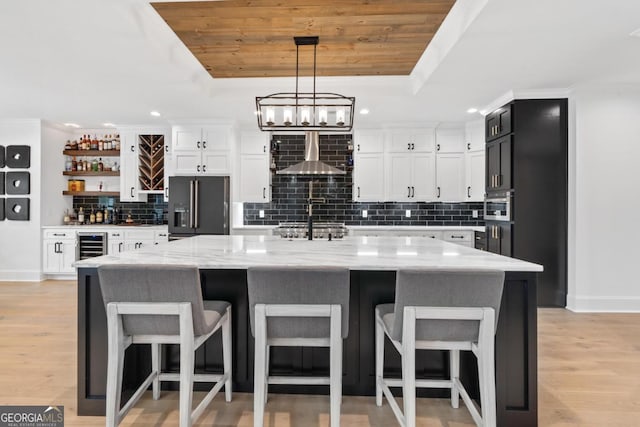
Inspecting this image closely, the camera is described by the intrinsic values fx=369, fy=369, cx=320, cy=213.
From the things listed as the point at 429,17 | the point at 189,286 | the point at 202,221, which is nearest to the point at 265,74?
the point at 429,17

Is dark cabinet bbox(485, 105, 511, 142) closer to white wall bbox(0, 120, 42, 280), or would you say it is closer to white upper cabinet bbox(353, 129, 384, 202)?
white upper cabinet bbox(353, 129, 384, 202)

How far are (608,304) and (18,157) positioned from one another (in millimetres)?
7889

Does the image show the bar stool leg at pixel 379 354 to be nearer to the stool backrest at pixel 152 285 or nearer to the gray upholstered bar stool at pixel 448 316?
the gray upholstered bar stool at pixel 448 316

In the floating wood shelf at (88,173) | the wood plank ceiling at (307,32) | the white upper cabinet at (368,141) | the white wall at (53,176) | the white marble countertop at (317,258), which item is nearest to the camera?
the white marble countertop at (317,258)

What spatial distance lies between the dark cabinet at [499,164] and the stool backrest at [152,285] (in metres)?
3.76

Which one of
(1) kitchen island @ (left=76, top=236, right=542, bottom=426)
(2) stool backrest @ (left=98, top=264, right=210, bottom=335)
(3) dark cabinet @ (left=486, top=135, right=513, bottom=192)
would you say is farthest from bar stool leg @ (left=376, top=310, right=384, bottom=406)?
(3) dark cabinet @ (left=486, top=135, right=513, bottom=192)

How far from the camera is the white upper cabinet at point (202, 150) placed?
5.44m

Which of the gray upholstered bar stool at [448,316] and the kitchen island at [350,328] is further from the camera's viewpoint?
the kitchen island at [350,328]

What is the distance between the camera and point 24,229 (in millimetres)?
5469

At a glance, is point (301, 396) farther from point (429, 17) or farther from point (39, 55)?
point (39, 55)

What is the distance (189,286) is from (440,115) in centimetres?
441

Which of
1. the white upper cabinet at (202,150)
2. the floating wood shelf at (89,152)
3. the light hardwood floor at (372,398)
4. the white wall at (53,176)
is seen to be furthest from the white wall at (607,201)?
the white wall at (53,176)

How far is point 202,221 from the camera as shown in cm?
527

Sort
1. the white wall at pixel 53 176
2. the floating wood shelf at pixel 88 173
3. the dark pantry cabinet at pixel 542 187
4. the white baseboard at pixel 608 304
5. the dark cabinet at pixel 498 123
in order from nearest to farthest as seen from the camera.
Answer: the white baseboard at pixel 608 304, the dark pantry cabinet at pixel 542 187, the dark cabinet at pixel 498 123, the white wall at pixel 53 176, the floating wood shelf at pixel 88 173
